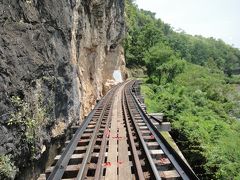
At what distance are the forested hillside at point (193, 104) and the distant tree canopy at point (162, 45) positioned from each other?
258 mm

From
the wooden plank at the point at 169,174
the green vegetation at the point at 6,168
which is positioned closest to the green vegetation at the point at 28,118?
the green vegetation at the point at 6,168

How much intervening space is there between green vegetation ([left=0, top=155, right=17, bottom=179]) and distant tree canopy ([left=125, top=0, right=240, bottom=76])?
47.2 m

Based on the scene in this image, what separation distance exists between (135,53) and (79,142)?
62670 mm

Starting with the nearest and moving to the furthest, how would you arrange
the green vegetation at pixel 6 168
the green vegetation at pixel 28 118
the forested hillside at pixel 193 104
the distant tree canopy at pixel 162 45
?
the green vegetation at pixel 6 168 → the green vegetation at pixel 28 118 → the forested hillside at pixel 193 104 → the distant tree canopy at pixel 162 45

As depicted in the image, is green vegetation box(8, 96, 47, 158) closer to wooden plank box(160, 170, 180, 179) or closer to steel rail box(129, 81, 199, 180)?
steel rail box(129, 81, 199, 180)

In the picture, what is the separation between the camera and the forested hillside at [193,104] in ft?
54.0

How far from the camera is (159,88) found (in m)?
40.9

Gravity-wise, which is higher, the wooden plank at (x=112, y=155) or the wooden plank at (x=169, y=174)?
the wooden plank at (x=169, y=174)

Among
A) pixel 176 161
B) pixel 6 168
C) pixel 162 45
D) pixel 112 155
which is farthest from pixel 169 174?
pixel 162 45

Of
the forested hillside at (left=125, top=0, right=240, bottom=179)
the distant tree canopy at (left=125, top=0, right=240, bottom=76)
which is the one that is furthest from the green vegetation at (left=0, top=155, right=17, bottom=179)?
the distant tree canopy at (left=125, top=0, right=240, bottom=76)

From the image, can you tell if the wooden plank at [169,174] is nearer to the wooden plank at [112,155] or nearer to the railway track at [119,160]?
the railway track at [119,160]

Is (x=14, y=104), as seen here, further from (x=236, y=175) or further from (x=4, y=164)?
(x=236, y=175)

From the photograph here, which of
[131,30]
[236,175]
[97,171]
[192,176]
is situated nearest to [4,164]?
[97,171]

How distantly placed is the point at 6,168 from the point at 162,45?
168ft
